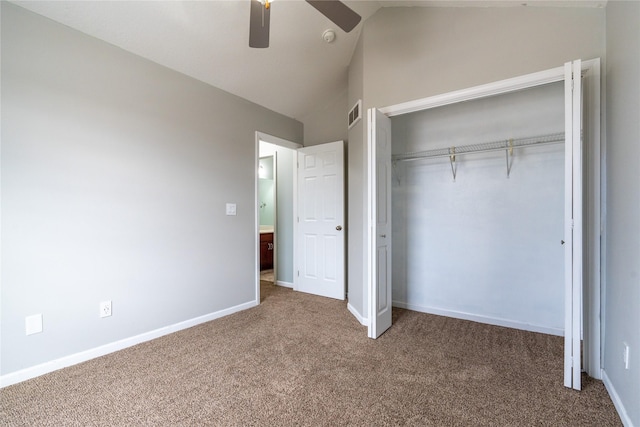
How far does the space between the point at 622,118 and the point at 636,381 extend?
55.7 inches

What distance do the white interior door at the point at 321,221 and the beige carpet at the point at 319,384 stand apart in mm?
1236

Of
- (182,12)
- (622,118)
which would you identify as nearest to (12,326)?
(182,12)

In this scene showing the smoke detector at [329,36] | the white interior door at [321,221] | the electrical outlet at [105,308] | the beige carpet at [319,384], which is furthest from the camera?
the white interior door at [321,221]

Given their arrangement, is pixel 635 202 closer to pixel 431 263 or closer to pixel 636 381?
pixel 636 381

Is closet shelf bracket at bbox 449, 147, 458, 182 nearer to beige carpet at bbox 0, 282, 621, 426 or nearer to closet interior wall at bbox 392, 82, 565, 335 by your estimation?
closet interior wall at bbox 392, 82, 565, 335

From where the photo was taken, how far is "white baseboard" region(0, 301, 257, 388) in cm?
190

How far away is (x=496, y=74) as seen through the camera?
2201mm

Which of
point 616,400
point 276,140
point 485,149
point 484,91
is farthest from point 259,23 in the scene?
point 616,400

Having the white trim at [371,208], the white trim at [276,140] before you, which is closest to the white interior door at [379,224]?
the white trim at [371,208]

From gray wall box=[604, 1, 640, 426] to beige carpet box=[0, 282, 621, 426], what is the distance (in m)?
0.29

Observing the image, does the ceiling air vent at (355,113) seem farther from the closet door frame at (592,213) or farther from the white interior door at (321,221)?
the closet door frame at (592,213)

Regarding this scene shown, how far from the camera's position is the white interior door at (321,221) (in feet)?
12.5

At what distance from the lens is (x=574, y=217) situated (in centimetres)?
173

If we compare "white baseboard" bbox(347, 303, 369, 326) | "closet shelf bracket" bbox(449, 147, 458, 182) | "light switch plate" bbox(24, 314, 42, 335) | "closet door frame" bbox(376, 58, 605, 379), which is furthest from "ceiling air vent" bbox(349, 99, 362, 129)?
"light switch plate" bbox(24, 314, 42, 335)
